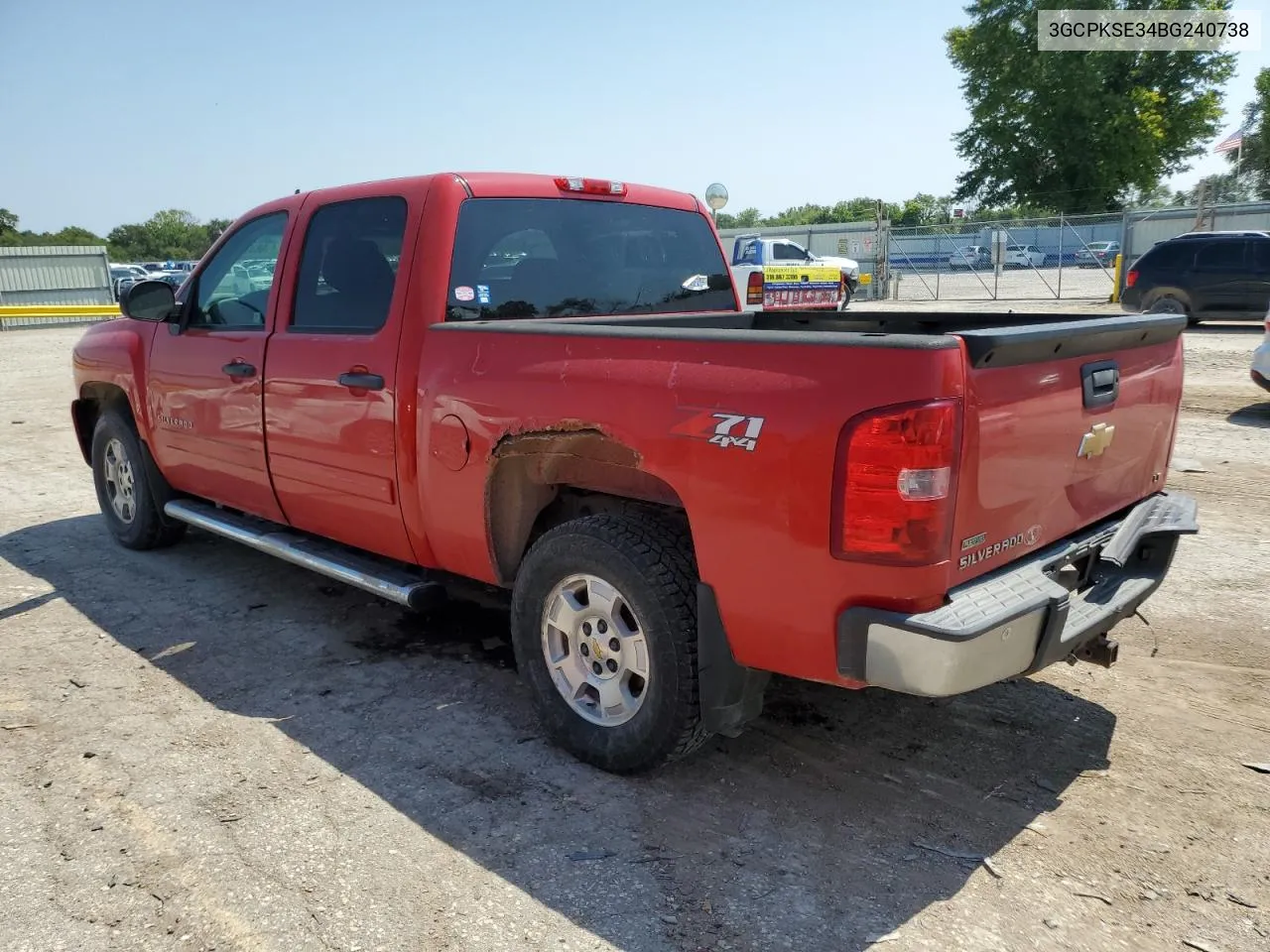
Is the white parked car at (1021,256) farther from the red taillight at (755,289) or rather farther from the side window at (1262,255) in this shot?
the red taillight at (755,289)

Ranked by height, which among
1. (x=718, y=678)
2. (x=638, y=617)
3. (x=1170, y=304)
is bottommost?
(x=718, y=678)

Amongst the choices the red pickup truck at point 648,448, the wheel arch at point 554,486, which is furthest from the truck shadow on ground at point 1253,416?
the wheel arch at point 554,486

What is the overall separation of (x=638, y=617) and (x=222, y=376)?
2.79m

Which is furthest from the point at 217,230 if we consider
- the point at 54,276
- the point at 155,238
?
the point at 155,238

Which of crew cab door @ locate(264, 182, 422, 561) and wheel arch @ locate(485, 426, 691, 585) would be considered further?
crew cab door @ locate(264, 182, 422, 561)

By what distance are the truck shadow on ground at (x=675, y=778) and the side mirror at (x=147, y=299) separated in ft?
5.18

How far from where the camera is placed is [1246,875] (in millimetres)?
2744

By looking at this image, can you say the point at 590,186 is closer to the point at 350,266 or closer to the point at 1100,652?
the point at 350,266

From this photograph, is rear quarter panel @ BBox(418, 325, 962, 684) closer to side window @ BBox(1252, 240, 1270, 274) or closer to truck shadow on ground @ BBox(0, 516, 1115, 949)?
truck shadow on ground @ BBox(0, 516, 1115, 949)

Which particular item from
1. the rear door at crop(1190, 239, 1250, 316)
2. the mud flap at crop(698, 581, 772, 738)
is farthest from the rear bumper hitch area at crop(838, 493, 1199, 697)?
the rear door at crop(1190, 239, 1250, 316)

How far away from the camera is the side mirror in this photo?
5012 millimetres

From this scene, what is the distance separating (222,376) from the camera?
4.78 metres

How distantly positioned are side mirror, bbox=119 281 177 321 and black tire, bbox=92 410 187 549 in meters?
1.02

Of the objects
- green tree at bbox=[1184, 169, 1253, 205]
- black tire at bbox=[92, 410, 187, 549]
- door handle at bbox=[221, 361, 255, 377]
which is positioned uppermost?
green tree at bbox=[1184, 169, 1253, 205]
